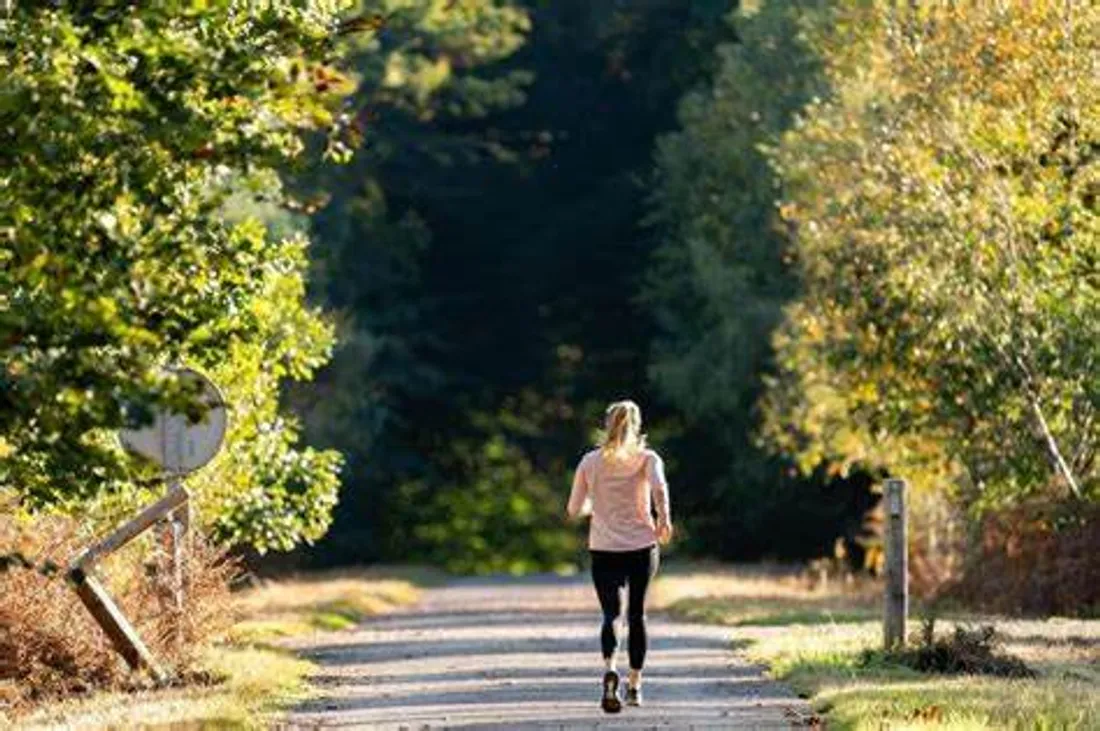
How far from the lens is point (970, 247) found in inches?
1383

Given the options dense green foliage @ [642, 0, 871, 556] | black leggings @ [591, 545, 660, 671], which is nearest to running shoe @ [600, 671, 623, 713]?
black leggings @ [591, 545, 660, 671]

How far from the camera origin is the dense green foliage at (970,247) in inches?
1299

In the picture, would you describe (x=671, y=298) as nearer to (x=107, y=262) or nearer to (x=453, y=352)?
(x=453, y=352)

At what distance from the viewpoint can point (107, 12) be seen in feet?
52.4

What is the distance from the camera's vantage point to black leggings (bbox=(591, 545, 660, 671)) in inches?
820

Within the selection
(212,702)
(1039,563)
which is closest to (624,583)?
(212,702)

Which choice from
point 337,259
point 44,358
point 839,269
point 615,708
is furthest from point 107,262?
point 337,259

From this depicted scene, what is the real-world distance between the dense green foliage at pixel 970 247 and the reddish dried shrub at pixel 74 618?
34.3 ft

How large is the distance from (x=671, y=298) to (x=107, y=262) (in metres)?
54.2

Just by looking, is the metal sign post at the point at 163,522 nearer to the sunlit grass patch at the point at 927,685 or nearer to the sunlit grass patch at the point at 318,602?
the sunlit grass patch at the point at 318,602

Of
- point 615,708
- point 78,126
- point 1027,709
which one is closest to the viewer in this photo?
point 78,126

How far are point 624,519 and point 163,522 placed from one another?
5.84 metres

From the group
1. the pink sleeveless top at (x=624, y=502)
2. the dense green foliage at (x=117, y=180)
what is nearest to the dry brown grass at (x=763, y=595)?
the pink sleeveless top at (x=624, y=502)

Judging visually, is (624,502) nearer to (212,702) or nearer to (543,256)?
(212,702)
